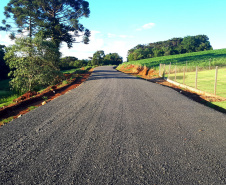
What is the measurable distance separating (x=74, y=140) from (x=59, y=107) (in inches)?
131

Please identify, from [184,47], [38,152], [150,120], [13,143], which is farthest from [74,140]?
[184,47]

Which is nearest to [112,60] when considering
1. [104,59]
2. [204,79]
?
[104,59]

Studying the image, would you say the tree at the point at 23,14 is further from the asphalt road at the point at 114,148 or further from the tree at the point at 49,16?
the asphalt road at the point at 114,148

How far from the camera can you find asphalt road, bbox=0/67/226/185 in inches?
119

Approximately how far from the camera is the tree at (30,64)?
14.8 m

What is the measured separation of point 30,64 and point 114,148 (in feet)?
44.0

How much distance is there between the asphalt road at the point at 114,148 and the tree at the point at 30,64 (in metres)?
9.37

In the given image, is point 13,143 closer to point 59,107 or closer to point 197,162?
point 59,107

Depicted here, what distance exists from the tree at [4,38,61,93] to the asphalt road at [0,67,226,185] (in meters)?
9.37

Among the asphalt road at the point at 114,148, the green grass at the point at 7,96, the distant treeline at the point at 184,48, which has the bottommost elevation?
the green grass at the point at 7,96

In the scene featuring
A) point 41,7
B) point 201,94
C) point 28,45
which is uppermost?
point 41,7

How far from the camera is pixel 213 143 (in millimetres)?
4227

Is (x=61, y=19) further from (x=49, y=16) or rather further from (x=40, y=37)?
(x=40, y=37)

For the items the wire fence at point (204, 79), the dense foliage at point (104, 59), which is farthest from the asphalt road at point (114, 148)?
the dense foliage at point (104, 59)
